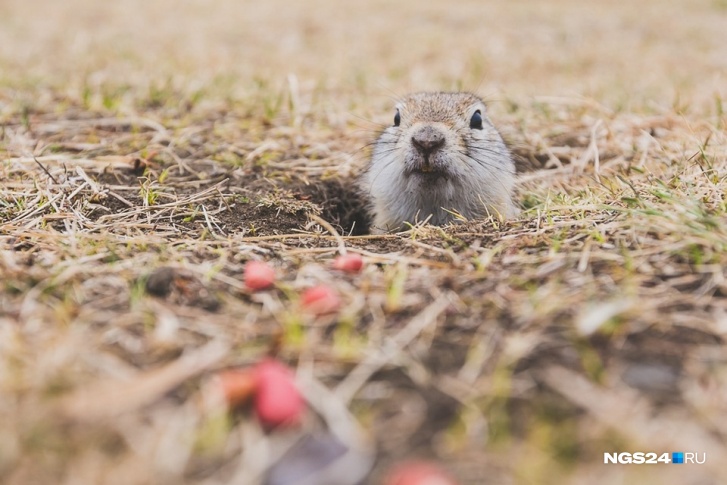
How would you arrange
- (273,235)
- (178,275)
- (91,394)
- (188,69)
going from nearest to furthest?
(91,394)
(178,275)
(273,235)
(188,69)

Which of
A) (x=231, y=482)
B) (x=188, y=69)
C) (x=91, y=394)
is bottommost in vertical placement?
(x=231, y=482)

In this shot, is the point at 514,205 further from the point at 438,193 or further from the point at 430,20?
the point at 430,20

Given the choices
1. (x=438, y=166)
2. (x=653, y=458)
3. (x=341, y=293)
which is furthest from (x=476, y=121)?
(x=653, y=458)

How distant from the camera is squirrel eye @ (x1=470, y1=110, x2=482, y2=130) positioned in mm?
4594

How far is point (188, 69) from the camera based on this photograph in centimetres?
700

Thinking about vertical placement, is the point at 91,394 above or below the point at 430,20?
below

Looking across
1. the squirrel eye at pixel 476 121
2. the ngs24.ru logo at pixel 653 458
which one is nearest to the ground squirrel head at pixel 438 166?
the squirrel eye at pixel 476 121

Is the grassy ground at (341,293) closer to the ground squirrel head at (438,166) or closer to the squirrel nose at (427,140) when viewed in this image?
the ground squirrel head at (438,166)

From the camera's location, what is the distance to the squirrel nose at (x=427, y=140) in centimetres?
400

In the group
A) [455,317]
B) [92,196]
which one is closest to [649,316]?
[455,317]

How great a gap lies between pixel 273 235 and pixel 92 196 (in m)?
1.12

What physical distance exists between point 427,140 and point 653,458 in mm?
2533

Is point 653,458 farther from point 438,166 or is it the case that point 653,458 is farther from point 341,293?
point 438,166

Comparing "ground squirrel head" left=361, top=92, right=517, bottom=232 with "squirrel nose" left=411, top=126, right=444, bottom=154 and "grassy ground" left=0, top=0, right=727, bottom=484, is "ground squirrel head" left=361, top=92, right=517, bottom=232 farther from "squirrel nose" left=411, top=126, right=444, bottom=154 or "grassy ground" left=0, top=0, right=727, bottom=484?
"grassy ground" left=0, top=0, right=727, bottom=484
